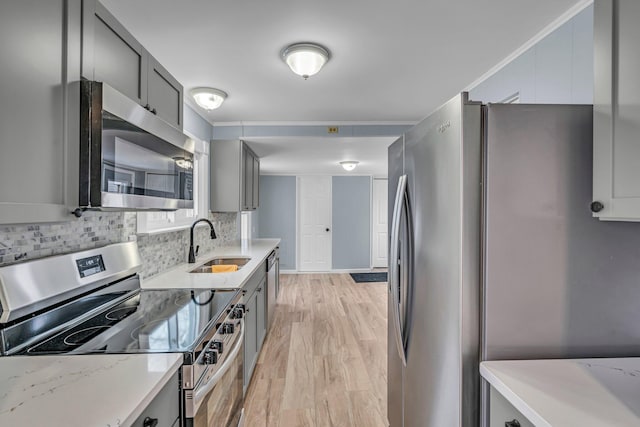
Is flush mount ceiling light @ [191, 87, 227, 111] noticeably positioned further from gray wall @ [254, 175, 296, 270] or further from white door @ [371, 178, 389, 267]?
white door @ [371, 178, 389, 267]

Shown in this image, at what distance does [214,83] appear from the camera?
2.58 meters

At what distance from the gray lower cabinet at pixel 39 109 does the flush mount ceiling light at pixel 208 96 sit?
5.61 feet

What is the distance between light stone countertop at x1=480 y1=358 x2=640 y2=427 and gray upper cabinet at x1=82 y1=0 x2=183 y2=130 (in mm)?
1562

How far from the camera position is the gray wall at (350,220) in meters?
7.14

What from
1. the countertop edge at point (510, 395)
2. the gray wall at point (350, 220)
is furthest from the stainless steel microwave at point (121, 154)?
the gray wall at point (350, 220)

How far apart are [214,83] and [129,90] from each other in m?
1.39

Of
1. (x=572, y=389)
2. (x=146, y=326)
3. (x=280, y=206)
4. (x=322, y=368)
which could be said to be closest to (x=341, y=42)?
(x=146, y=326)

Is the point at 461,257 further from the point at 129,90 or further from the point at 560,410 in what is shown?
the point at 129,90

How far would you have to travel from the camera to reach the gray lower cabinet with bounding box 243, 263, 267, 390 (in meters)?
2.27

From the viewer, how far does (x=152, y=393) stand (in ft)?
2.69

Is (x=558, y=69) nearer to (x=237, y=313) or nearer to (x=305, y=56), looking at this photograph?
(x=305, y=56)

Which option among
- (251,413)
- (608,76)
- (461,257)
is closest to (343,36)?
(608,76)

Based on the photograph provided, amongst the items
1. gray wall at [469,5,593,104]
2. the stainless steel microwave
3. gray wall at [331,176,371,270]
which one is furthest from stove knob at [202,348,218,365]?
gray wall at [331,176,371,270]

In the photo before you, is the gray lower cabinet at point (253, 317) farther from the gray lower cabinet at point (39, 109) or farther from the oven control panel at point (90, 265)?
the gray lower cabinet at point (39, 109)
